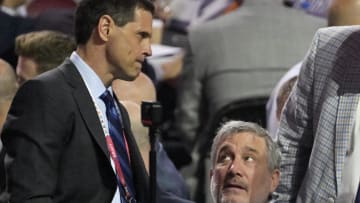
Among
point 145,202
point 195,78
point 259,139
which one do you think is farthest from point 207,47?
point 145,202

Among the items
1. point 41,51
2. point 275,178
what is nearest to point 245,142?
point 275,178

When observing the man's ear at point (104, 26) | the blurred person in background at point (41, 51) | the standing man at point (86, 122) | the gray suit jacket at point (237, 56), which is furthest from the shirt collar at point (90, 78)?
the gray suit jacket at point (237, 56)

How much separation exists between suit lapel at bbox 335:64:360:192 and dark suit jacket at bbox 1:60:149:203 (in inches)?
33.2

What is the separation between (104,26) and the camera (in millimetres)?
4953

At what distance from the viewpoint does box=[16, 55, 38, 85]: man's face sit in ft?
20.8

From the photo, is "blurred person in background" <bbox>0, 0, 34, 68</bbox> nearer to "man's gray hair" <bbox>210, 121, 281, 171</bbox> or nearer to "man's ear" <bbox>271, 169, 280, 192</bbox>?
"man's gray hair" <bbox>210, 121, 281, 171</bbox>

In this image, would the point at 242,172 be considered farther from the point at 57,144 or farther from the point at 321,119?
the point at 57,144

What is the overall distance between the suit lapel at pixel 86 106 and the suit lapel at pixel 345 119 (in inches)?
34.2

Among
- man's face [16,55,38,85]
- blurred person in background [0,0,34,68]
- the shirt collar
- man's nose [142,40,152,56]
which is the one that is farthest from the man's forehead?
blurred person in background [0,0,34,68]

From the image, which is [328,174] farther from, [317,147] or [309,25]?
[309,25]

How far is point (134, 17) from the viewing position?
16.5 ft

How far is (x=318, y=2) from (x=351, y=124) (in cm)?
351

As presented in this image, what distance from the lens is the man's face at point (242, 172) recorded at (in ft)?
17.4

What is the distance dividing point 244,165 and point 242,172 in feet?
0.15
